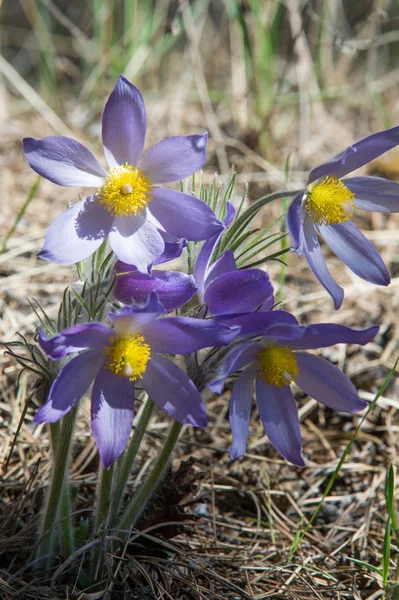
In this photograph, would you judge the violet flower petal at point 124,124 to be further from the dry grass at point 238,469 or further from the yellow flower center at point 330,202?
the dry grass at point 238,469

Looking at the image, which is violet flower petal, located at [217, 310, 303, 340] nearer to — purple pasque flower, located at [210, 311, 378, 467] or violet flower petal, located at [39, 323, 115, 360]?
purple pasque flower, located at [210, 311, 378, 467]

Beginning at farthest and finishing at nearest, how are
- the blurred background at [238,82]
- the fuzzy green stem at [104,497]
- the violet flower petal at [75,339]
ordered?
the blurred background at [238,82] → the fuzzy green stem at [104,497] → the violet flower petal at [75,339]

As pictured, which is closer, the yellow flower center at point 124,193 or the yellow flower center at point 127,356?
the yellow flower center at point 127,356

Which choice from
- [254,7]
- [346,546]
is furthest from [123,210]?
[254,7]

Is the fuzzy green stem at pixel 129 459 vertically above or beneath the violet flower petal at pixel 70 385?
beneath

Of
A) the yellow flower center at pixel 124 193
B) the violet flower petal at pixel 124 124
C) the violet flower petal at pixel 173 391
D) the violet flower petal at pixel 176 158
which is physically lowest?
the violet flower petal at pixel 173 391

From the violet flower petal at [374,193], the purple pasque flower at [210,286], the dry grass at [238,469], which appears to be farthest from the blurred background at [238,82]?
the purple pasque flower at [210,286]

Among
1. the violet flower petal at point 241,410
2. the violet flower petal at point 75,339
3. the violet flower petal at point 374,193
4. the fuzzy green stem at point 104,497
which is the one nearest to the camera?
the violet flower petal at point 75,339
